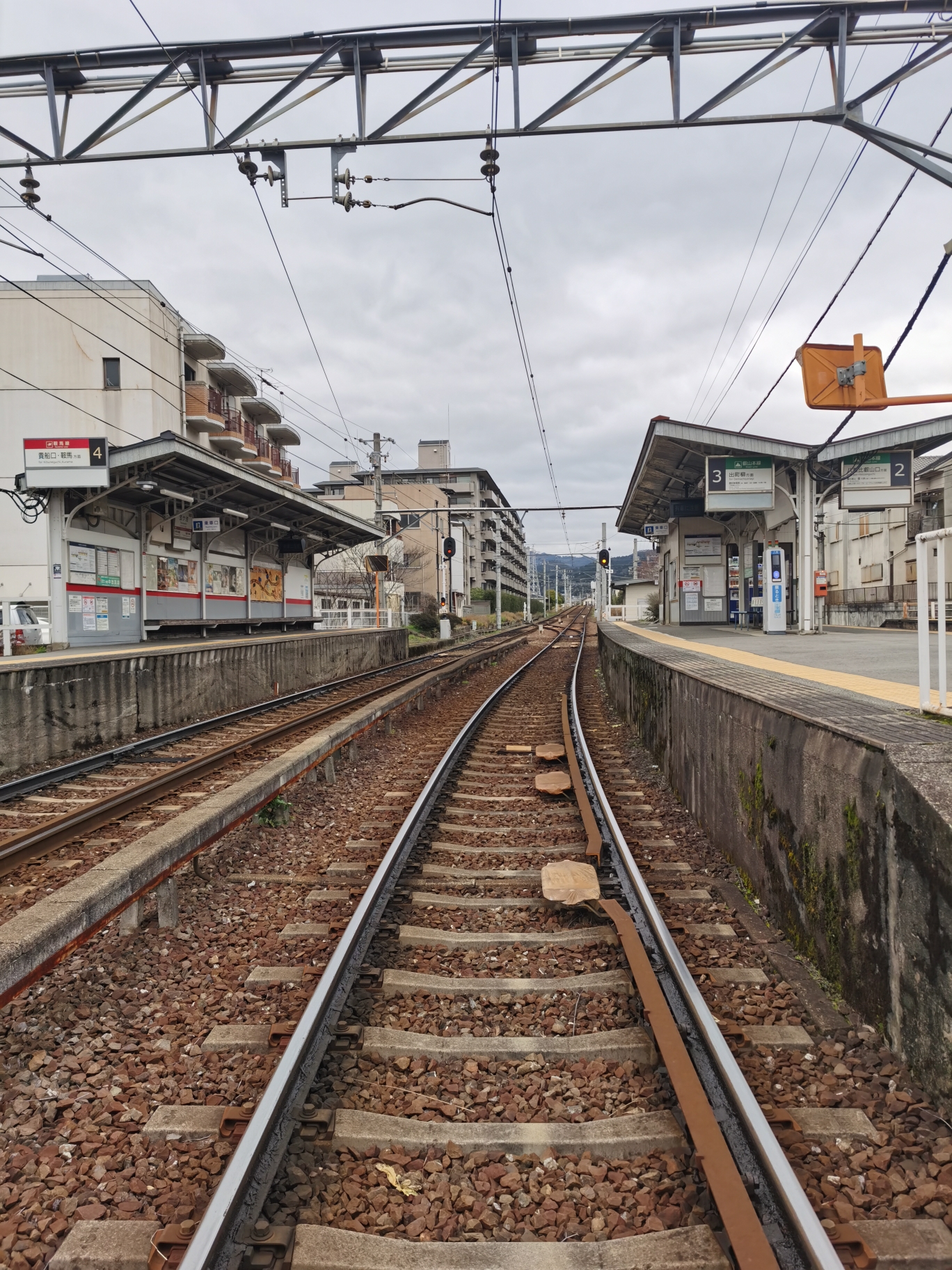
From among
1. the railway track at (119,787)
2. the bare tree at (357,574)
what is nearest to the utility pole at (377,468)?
the railway track at (119,787)

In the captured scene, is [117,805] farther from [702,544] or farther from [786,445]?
[702,544]

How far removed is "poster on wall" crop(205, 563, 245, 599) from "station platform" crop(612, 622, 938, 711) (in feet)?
42.1

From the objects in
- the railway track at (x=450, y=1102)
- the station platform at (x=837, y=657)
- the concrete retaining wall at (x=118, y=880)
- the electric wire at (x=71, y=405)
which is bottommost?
the railway track at (x=450, y=1102)

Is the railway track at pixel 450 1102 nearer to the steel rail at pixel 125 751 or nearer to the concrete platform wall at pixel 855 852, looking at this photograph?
the concrete platform wall at pixel 855 852

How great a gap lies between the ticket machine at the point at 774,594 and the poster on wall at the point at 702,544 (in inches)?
316

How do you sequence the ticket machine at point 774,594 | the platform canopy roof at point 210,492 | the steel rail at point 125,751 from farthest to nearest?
the ticket machine at point 774,594, the platform canopy roof at point 210,492, the steel rail at point 125,751

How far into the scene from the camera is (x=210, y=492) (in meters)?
19.0

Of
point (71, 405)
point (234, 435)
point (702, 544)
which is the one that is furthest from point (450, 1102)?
point (234, 435)

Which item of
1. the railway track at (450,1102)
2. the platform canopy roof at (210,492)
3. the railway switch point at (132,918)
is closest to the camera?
the railway track at (450,1102)

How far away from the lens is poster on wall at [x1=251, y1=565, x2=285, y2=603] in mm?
25469

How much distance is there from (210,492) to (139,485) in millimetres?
3169

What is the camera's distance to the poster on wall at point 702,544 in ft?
87.2

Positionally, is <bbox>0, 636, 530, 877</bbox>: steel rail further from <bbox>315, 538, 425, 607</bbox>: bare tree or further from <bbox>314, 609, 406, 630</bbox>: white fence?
<bbox>315, 538, 425, 607</bbox>: bare tree

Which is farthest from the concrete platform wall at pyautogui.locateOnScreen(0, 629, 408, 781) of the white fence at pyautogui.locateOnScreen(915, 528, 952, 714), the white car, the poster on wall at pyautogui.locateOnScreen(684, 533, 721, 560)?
the poster on wall at pyautogui.locateOnScreen(684, 533, 721, 560)
